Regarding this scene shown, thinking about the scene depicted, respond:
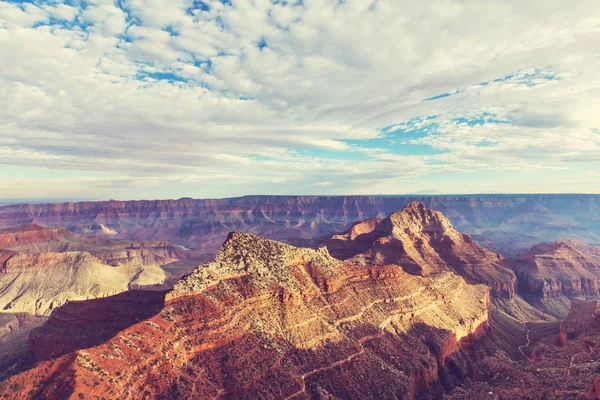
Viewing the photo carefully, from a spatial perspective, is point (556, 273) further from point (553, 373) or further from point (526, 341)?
point (553, 373)

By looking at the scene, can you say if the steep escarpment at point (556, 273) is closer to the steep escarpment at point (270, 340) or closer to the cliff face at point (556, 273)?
the cliff face at point (556, 273)

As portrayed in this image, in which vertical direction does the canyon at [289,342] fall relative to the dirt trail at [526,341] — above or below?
above

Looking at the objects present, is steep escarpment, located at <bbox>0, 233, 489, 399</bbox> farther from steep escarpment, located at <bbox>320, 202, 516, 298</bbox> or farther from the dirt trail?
steep escarpment, located at <bbox>320, 202, 516, 298</bbox>

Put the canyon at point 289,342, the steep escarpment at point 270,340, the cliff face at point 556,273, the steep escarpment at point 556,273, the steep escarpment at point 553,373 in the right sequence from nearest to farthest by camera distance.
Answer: the steep escarpment at point 270,340, the canyon at point 289,342, the steep escarpment at point 553,373, the steep escarpment at point 556,273, the cliff face at point 556,273

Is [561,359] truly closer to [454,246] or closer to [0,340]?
[454,246]

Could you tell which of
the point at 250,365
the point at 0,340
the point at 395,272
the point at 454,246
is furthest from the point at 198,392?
the point at 454,246

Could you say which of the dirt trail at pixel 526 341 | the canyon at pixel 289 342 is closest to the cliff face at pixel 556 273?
the dirt trail at pixel 526 341

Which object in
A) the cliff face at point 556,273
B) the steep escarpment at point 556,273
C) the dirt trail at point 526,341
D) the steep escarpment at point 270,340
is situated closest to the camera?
the steep escarpment at point 270,340
